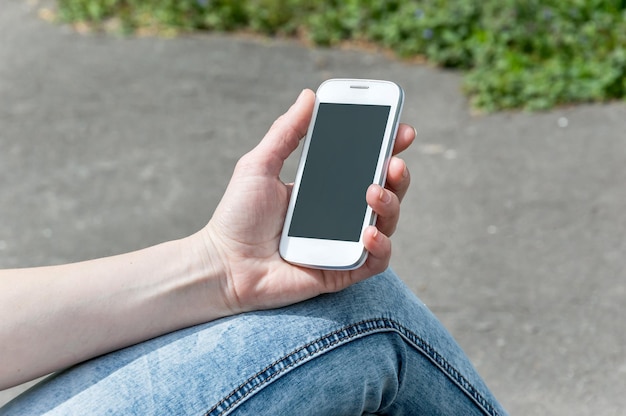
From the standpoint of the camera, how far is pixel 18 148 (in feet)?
14.5

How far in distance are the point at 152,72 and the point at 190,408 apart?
12.8 ft

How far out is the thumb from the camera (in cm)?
175

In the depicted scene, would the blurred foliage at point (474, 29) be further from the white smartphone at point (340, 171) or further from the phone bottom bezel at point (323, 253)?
the phone bottom bezel at point (323, 253)

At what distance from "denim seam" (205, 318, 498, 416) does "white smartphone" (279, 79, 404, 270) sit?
0.13 m

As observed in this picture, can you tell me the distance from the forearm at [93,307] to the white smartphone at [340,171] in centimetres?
21

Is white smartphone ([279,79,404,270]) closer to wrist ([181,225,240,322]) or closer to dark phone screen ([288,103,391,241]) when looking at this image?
dark phone screen ([288,103,391,241])

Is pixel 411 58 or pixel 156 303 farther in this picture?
pixel 411 58

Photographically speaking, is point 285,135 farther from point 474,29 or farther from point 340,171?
point 474,29

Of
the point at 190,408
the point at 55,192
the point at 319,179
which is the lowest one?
the point at 55,192

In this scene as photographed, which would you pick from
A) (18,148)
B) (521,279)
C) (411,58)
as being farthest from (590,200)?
(18,148)

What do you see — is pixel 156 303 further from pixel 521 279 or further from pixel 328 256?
pixel 521 279

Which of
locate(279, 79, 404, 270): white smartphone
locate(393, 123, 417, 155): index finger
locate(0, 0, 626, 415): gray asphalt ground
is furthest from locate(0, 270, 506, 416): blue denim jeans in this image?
locate(0, 0, 626, 415): gray asphalt ground

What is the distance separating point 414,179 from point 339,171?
2143 mm

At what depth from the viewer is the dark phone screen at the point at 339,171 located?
1.75 m
